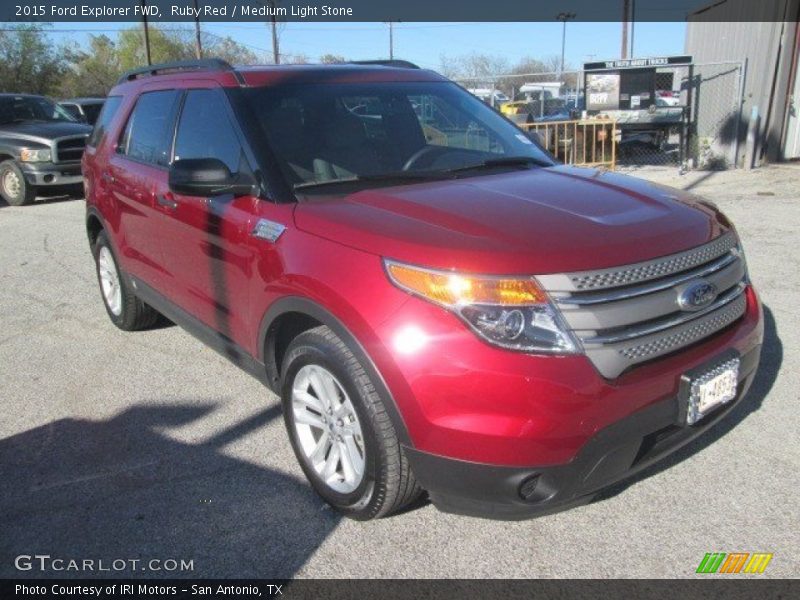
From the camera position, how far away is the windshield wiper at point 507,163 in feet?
10.9

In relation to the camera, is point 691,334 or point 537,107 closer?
point 691,334

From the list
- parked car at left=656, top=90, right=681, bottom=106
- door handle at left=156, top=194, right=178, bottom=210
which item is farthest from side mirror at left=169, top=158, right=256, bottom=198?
parked car at left=656, top=90, right=681, bottom=106

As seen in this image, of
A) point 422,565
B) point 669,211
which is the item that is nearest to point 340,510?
point 422,565

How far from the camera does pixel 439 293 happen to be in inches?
88.5

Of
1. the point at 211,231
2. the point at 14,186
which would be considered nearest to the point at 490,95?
the point at 14,186

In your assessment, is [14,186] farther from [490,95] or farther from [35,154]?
[490,95]

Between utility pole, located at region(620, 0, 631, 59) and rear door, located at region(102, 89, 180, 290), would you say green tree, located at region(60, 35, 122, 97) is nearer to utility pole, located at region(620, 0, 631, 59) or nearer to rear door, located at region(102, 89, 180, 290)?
utility pole, located at region(620, 0, 631, 59)

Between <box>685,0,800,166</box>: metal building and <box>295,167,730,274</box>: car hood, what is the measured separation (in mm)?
11554

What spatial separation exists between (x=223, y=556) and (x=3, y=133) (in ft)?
41.7

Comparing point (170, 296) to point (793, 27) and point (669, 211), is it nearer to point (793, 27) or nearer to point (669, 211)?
point (669, 211)

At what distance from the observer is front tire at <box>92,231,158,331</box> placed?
4.98 meters

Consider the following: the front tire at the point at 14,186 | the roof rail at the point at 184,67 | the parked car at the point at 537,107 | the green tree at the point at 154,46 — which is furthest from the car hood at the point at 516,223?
the green tree at the point at 154,46

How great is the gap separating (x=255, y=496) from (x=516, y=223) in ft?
5.50

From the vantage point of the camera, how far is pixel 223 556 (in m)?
2.62
